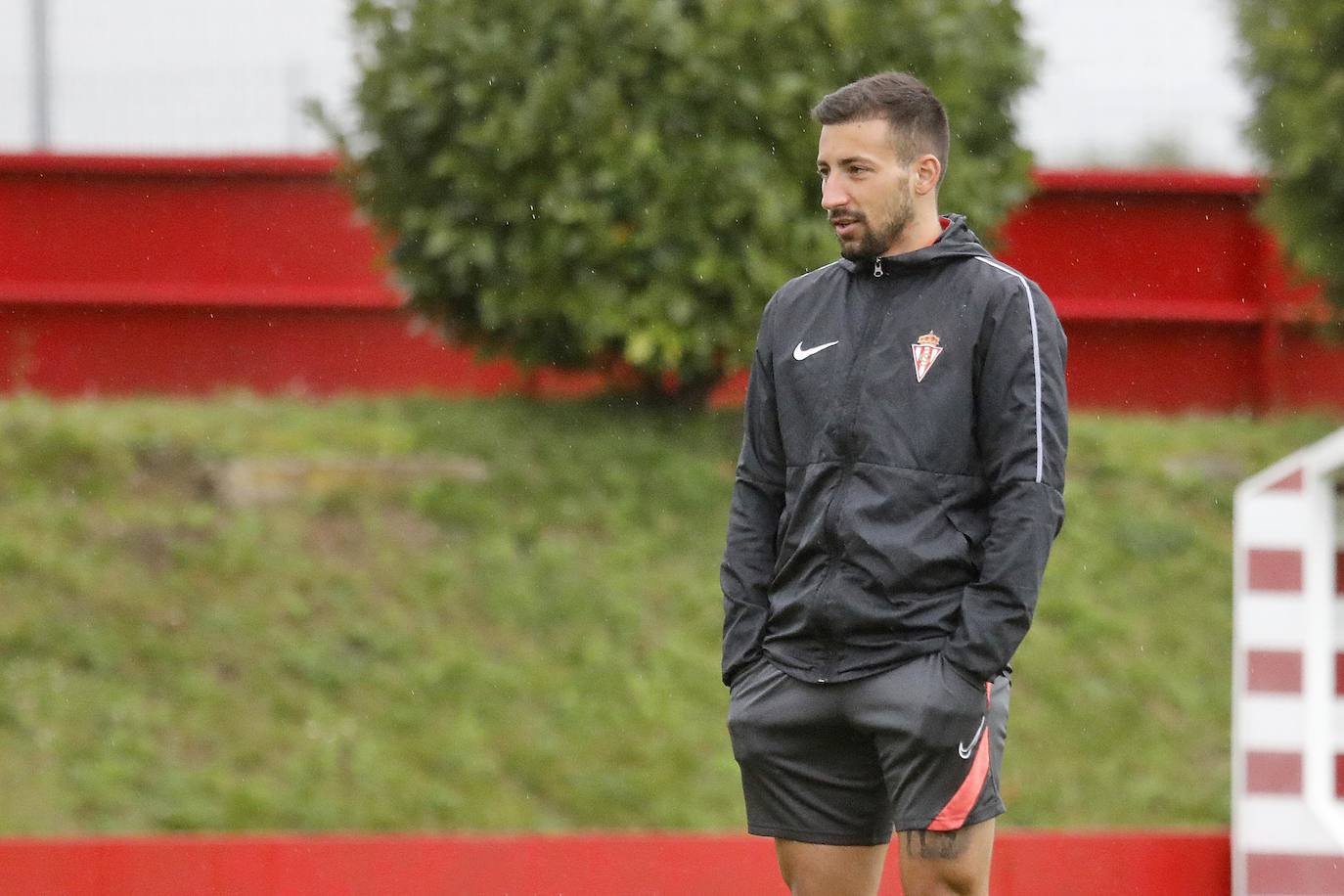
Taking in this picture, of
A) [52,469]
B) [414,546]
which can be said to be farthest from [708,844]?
[52,469]

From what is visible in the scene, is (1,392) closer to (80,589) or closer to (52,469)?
(52,469)

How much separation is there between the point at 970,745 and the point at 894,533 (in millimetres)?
364

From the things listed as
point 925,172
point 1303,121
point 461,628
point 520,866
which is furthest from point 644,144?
point 925,172

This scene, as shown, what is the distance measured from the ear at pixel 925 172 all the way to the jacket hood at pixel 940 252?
0.08 metres

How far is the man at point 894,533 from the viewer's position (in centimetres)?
278

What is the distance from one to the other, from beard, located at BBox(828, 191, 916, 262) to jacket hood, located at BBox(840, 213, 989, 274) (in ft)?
0.10

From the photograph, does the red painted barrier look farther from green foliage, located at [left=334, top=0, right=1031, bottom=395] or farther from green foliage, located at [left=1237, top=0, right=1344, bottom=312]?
green foliage, located at [left=1237, top=0, right=1344, bottom=312]

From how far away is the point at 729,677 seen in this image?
3035 millimetres

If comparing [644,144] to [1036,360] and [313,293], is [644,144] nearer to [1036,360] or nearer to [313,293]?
[313,293]

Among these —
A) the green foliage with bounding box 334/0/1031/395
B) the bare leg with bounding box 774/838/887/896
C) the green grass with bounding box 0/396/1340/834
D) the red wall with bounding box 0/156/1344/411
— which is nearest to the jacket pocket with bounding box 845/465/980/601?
the bare leg with bounding box 774/838/887/896

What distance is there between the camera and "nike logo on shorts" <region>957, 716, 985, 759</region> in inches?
110

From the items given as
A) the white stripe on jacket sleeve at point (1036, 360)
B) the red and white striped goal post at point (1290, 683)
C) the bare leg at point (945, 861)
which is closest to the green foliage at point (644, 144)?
the red and white striped goal post at point (1290, 683)

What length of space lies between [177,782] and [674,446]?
3.01m

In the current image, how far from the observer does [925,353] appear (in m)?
2.85
